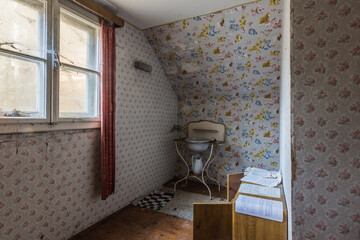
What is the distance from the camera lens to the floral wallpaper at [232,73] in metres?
2.37

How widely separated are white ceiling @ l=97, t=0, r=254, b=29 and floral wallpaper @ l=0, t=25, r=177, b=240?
238 mm

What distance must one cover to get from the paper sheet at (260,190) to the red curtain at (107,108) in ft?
4.51

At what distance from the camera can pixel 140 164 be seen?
110 inches

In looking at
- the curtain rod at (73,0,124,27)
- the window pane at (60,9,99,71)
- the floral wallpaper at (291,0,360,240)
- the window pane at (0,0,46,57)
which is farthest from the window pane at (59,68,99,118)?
the floral wallpaper at (291,0,360,240)

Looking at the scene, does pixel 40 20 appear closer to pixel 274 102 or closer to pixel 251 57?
pixel 251 57

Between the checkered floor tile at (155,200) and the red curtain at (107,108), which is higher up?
the red curtain at (107,108)

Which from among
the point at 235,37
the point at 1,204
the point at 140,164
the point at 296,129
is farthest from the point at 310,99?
the point at 140,164

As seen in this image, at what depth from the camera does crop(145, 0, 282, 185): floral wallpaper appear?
2.37 meters

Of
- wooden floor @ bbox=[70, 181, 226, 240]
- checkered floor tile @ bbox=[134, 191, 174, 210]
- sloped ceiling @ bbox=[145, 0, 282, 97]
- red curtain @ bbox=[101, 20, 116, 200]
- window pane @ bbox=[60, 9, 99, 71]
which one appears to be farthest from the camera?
checkered floor tile @ bbox=[134, 191, 174, 210]

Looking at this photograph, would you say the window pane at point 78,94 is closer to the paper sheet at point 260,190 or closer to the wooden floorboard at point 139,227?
the wooden floorboard at point 139,227

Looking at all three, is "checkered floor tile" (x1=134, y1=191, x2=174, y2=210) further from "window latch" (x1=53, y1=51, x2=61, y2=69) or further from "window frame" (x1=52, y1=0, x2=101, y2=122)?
"window latch" (x1=53, y1=51, x2=61, y2=69)

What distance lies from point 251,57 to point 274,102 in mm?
831

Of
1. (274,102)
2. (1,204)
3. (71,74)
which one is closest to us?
(1,204)

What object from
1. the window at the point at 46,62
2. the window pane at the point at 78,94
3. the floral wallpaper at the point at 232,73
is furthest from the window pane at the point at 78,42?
the floral wallpaper at the point at 232,73
